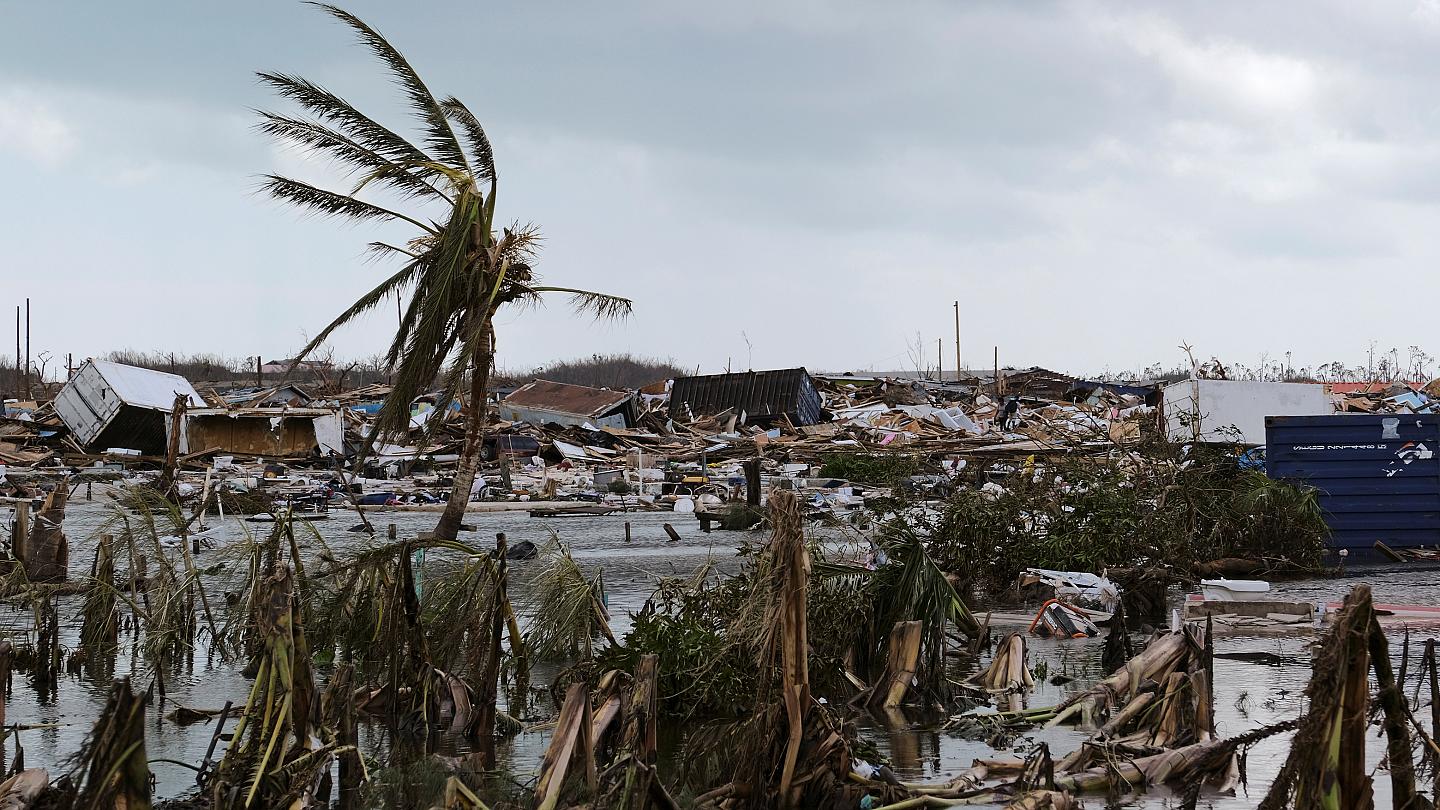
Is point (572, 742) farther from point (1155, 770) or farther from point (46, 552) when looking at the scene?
point (46, 552)

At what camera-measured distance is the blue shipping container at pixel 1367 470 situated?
1520 cm

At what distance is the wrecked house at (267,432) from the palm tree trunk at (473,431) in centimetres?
2014

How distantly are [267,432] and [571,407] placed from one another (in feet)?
31.8

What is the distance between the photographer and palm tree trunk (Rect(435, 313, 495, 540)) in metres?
14.3

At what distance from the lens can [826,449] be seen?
116 ft


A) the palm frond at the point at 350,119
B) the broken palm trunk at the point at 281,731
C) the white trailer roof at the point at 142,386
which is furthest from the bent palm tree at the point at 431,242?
the white trailer roof at the point at 142,386

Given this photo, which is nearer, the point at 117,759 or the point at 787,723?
the point at 117,759

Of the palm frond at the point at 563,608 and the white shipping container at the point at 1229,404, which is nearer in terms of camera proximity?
the palm frond at the point at 563,608

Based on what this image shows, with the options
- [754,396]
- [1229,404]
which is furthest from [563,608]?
[754,396]

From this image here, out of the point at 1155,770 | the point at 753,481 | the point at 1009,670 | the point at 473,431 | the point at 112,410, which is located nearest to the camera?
the point at 1155,770

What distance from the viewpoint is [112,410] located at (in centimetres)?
3331

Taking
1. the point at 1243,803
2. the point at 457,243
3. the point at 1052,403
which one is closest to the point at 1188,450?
the point at 457,243

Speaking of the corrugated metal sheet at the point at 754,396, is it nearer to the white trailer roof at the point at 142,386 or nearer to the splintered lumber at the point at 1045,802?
the white trailer roof at the point at 142,386

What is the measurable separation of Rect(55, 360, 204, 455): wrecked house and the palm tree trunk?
20.9 metres
